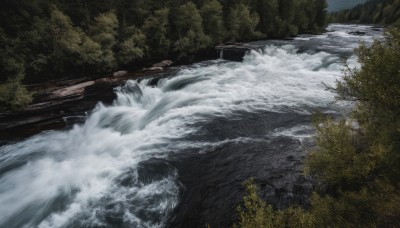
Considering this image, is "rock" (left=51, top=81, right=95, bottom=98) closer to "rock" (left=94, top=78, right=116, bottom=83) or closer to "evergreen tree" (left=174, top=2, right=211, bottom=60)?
"rock" (left=94, top=78, right=116, bottom=83)

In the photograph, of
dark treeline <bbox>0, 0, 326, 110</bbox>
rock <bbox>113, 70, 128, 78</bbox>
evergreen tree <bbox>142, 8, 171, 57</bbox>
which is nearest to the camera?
dark treeline <bbox>0, 0, 326, 110</bbox>

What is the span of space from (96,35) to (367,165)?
26923mm

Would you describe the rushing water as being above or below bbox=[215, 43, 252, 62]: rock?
below

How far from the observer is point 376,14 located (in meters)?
106

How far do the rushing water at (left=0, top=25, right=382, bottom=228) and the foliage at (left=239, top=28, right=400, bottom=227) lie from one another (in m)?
4.28

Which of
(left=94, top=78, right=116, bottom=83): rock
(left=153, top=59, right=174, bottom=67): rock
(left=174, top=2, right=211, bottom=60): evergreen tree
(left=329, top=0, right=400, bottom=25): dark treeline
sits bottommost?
(left=329, top=0, right=400, bottom=25): dark treeline

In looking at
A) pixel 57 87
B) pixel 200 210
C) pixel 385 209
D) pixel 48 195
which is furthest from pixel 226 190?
pixel 57 87

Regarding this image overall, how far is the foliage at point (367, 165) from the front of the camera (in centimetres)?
629

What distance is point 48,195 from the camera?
454 inches

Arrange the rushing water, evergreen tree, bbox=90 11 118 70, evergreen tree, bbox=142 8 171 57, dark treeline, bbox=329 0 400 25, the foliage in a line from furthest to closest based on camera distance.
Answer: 1. dark treeline, bbox=329 0 400 25
2. evergreen tree, bbox=142 8 171 57
3. evergreen tree, bbox=90 11 118 70
4. the rushing water
5. the foliage

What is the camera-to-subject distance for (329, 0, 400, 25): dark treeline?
303 feet

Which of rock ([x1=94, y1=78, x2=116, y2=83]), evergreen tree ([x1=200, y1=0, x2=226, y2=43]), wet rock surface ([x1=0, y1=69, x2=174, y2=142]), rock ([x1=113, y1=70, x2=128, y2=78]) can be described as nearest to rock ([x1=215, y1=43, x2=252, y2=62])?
evergreen tree ([x1=200, y1=0, x2=226, y2=43])

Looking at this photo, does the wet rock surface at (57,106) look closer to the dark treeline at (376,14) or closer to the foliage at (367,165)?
the foliage at (367,165)

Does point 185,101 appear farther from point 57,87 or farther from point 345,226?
point 345,226
